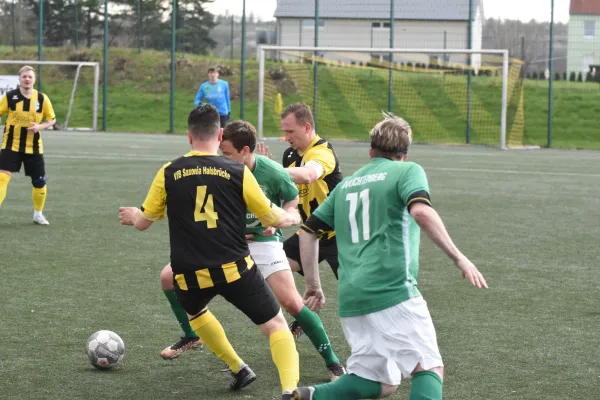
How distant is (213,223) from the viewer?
4.74 meters

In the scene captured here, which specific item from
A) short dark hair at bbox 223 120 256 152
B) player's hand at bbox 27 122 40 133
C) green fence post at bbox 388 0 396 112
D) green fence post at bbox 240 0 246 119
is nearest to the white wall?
green fence post at bbox 388 0 396 112

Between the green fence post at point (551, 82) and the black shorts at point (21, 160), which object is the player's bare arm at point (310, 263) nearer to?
the black shorts at point (21, 160)

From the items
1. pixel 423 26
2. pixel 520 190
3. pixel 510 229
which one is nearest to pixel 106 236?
pixel 510 229

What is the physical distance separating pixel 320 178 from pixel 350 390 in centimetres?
247

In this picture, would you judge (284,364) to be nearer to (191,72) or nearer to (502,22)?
(502,22)

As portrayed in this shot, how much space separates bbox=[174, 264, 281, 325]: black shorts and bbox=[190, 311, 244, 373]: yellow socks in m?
0.22

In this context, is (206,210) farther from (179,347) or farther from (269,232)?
(179,347)

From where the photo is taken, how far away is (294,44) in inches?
1375

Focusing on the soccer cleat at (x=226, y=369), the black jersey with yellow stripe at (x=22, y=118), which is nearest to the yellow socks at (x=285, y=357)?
the soccer cleat at (x=226, y=369)

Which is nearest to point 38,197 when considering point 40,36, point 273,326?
point 273,326

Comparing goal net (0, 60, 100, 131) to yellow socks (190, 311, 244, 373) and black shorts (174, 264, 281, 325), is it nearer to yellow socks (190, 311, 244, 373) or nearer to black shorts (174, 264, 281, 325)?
yellow socks (190, 311, 244, 373)

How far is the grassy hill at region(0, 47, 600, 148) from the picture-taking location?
104 feet

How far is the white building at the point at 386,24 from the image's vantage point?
103 feet

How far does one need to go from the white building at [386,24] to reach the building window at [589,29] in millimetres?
3416
